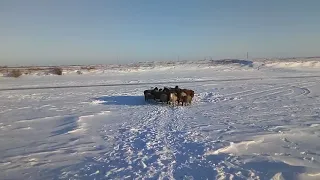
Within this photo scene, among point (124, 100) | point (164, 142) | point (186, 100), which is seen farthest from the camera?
point (124, 100)

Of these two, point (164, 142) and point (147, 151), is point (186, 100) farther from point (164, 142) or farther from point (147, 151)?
point (147, 151)

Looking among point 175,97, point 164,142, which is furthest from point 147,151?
point 175,97

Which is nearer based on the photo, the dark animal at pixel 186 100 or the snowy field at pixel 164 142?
the snowy field at pixel 164 142

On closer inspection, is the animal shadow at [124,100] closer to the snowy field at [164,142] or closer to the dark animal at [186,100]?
the snowy field at [164,142]

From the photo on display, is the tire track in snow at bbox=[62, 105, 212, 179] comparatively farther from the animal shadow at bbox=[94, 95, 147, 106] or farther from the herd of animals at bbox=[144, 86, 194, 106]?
the animal shadow at bbox=[94, 95, 147, 106]

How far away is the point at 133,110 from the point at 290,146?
29.7 feet

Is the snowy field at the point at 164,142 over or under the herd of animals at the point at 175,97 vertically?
under

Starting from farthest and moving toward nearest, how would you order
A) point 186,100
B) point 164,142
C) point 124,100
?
point 124,100
point 186,100
point 164,142

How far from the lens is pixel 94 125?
Answer: 43.5 ft

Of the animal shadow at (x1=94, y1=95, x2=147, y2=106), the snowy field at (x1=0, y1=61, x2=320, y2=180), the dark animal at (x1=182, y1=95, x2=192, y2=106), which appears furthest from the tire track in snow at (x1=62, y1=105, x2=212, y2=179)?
the animal shadow at (x1=94, y1=95, x2=147, y2=106)

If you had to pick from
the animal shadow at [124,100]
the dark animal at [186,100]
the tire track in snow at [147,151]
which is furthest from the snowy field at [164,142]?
the animal shadow at [124,100]

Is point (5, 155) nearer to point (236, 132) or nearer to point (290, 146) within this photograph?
point (236, 132)

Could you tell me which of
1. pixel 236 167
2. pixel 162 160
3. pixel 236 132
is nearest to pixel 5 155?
pixel 162 160

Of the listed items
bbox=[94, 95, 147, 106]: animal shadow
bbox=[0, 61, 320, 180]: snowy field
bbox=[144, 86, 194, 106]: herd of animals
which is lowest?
bbox=[94, 95, 147, 106]: animal shadow
